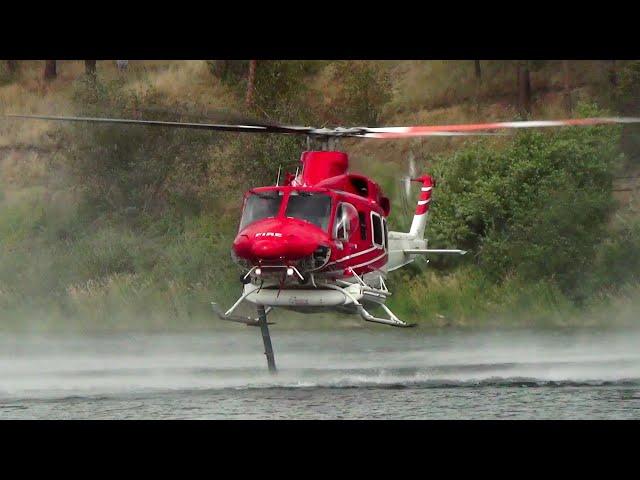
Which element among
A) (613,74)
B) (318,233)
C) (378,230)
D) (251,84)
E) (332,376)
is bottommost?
(332,376)

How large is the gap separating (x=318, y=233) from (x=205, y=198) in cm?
2908

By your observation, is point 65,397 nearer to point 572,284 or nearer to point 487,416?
point 487,416

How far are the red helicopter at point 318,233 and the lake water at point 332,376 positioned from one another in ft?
5.69

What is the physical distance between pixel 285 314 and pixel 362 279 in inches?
814

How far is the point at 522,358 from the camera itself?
3591cm

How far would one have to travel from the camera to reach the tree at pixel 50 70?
7238cm

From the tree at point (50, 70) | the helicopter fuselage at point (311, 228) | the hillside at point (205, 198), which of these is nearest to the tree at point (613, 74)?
the hillside at point (205, 198)

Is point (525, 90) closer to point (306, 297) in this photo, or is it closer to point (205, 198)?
point (205, 198)

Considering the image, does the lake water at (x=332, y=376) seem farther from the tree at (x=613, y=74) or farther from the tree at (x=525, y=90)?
the tree at (x=525, y=90)

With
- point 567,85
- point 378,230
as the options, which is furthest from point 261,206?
point 567,85

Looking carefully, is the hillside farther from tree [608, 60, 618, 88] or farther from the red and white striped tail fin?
the red and white striped tail fin

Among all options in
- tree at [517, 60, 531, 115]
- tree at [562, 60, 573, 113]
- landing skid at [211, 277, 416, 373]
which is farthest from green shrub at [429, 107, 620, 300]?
landing skid at [211, 277, 416, 373]

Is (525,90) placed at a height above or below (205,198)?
above

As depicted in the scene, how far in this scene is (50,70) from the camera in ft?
239
